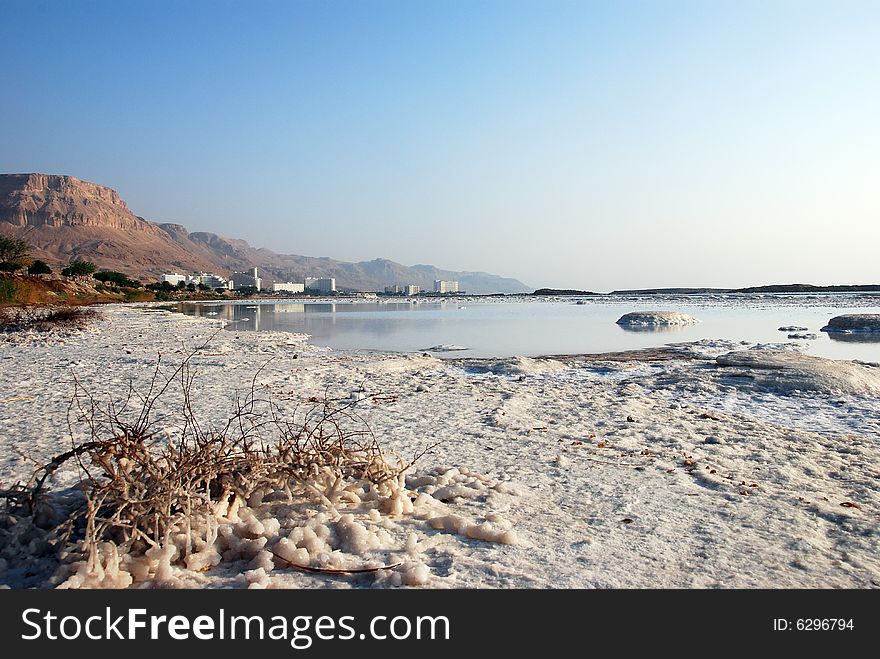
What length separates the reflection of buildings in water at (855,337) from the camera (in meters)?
18.6

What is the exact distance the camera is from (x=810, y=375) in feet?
28.7

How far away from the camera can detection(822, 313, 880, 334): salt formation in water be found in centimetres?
2094

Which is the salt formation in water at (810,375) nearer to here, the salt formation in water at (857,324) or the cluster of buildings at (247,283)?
the salt formation in water at (857,324)

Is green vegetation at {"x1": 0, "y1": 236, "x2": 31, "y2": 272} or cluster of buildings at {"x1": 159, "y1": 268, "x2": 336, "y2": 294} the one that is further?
cluster of buildings at {"x1": 159, "y1": 268, "x2": 336, "y2": 294}

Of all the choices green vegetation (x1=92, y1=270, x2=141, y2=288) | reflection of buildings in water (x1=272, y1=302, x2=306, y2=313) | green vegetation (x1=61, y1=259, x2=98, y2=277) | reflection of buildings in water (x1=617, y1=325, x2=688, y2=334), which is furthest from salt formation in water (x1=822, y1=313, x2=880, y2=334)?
green vegetation (x1=92, y1=270, x2=141, y2=288)

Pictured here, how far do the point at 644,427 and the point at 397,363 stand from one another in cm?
603

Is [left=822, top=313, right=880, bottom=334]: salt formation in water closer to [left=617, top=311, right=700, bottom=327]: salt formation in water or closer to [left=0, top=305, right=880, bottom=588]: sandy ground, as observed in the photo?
[left=617, top=311, right=700, bottom=327]: salt formation in water

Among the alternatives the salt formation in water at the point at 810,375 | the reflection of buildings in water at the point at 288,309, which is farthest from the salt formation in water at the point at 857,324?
the reflection of buildings in water at the point at 288,309

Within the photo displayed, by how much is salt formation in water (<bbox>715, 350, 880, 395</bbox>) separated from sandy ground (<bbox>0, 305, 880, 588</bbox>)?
53 mm

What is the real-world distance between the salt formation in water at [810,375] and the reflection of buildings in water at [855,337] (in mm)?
10769

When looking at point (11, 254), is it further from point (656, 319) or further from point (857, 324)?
point (857, 324)

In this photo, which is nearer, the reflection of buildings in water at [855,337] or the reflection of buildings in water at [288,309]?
the reflection of buildings in water at [855,337]

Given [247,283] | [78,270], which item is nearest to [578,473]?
[78,270]
